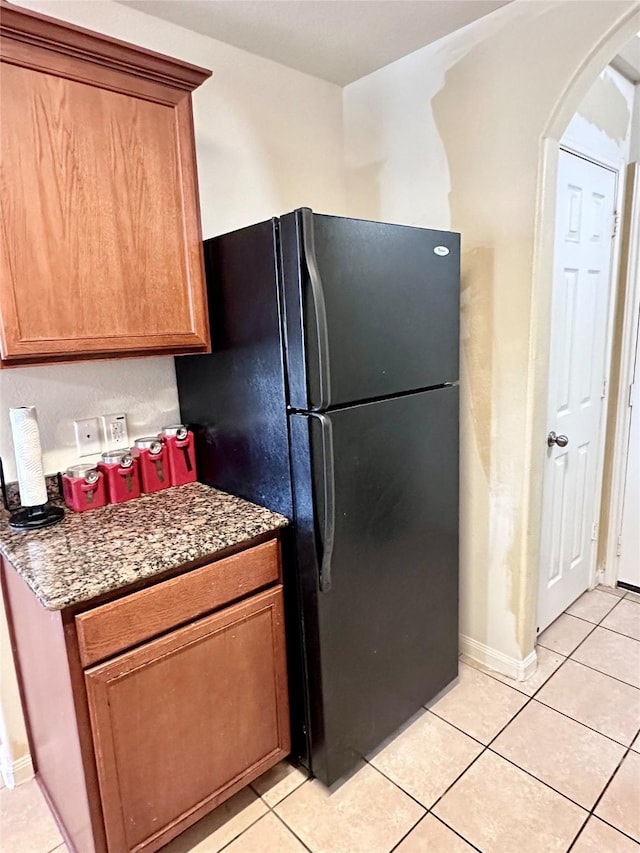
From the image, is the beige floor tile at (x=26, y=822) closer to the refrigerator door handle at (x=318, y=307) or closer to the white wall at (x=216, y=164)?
the white wall at (x=216, y=164)

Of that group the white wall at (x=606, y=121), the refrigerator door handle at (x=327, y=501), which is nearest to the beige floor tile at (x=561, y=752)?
the refrigerator door handle at (x=327, y=501)

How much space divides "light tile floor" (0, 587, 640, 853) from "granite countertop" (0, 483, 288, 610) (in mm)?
869

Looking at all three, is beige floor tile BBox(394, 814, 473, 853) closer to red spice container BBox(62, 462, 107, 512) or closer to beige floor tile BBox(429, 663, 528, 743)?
beige floor tile BBox(429, 663, 528, 743)

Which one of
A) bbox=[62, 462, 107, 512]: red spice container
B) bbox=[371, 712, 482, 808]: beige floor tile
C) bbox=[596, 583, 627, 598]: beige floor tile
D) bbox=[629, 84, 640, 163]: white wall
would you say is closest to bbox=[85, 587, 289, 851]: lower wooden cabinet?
bbox=[371, 712, 482, 808]: beige floor tile

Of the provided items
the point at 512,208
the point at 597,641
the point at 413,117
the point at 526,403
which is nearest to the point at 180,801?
the point at 526,403

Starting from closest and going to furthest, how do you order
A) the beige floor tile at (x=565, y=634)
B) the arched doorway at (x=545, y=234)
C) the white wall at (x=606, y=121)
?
the arched doorway at (x=545, y=234), the white wall at (x=606, y=121), the beige floor tile at (x=565, y=634)

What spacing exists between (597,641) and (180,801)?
6.05ft

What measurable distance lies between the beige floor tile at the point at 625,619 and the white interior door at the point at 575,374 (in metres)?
0.18

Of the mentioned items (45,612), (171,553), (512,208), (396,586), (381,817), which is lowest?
(381,817)

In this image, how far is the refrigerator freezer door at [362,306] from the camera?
1.37 m

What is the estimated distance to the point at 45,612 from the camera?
1259 millimetres

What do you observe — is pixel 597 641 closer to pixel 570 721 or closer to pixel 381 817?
pixel 570 721

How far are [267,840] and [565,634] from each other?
1564 mm

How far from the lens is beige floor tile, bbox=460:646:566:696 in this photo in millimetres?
2072
